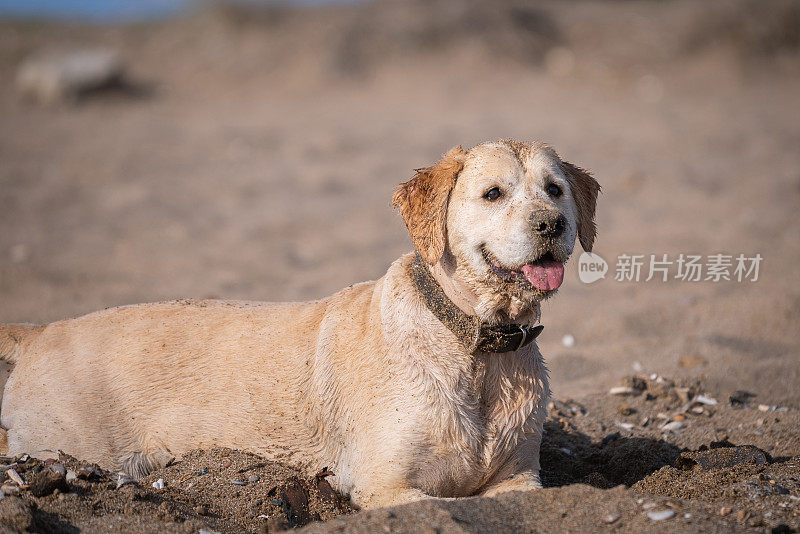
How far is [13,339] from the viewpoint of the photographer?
15.8 ft

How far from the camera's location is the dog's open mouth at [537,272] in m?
3.61

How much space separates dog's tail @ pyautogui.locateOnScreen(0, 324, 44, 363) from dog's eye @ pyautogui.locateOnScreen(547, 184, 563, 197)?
3294 millimetres

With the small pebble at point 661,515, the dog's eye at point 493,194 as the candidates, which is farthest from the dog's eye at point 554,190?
the small pebble at point 661,515

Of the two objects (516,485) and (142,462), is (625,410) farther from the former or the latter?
(142,462)

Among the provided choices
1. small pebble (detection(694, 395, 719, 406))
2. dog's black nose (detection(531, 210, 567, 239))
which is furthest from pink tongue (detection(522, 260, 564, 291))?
small pebble (detection(694, 395, 719, 406))

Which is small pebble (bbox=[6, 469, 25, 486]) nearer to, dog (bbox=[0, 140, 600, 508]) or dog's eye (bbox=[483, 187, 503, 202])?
dog (bbox=[0, 140, 600, 508])

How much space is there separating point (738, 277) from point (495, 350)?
611 cm

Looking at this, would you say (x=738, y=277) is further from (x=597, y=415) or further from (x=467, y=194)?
(x=467, y=194)

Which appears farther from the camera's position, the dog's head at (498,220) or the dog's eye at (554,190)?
the dog's eye at (554,190)

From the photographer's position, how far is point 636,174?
40.9ft

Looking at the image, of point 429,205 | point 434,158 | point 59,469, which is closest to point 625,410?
point 429,205

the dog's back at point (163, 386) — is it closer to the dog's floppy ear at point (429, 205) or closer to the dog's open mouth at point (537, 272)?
the dog's floppy ear at point (429, 205)

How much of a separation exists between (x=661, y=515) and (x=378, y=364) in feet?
5.00

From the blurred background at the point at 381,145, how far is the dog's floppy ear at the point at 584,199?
30.7 inches
